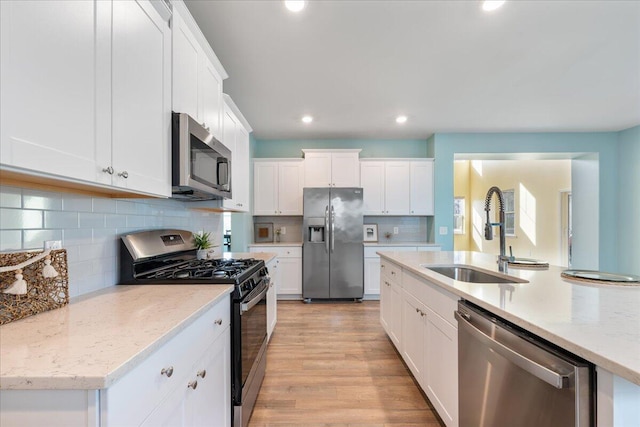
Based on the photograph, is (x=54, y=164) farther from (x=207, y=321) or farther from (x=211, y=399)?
(x=211, y=399)

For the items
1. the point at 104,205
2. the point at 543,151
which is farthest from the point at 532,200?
the point at 104,205

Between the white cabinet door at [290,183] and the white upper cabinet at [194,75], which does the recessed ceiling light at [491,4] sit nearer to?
the white upper cabinet at [194,75]

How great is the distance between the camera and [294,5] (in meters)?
1.93

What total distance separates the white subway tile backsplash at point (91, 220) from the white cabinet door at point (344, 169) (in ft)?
11.7

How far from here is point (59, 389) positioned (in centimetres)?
63

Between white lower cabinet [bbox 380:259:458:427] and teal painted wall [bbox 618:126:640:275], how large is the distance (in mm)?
4442

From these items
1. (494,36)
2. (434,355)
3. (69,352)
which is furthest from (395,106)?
(69,352)

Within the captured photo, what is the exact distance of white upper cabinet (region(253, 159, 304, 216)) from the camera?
188 inches

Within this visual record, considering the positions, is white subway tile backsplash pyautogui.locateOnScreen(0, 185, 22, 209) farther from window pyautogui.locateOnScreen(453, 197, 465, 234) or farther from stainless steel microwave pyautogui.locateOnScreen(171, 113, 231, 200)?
window pyautogui.locateOnScreen(453, 197, 465, 234)

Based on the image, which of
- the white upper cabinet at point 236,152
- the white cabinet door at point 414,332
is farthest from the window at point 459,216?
the white upper cabinet at point 236,152

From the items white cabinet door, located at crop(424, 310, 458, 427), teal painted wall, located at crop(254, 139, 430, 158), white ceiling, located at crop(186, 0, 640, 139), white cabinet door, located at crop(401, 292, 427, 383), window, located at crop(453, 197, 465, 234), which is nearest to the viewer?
white cabinet door, located at crop(424, 310, 458, 427)

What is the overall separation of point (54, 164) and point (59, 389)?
0.60 metres

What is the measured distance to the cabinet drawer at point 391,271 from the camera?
8.21 ft

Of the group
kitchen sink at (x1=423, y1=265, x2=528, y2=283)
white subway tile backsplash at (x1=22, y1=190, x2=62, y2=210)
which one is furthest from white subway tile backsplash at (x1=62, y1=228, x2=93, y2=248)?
kitchen sink at (x1=423, y1=265, x2=528, y2=283)
